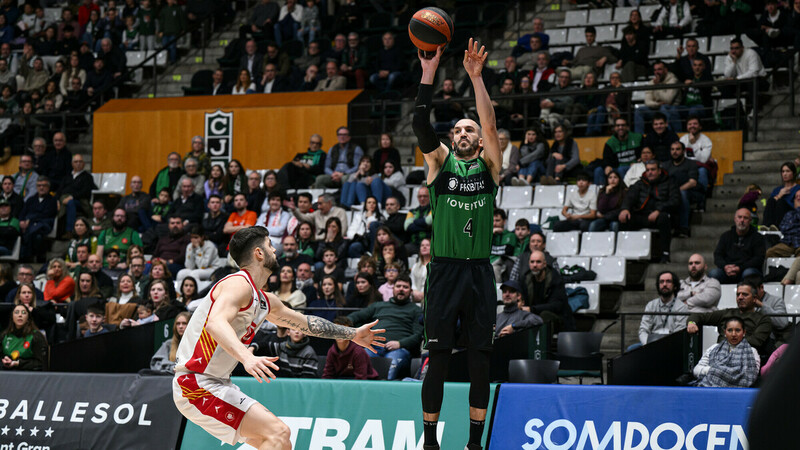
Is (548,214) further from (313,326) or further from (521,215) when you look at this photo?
(313,326)

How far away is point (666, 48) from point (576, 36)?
1747 millimetres

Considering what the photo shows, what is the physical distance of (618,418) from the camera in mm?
7547

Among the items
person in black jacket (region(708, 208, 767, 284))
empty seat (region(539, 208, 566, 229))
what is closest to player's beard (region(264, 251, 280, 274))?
person in black jacket (region(708, 208, 767, 284))

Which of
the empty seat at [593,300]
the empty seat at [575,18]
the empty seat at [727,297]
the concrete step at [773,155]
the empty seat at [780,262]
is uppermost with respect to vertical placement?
the empty seat at [575,18]

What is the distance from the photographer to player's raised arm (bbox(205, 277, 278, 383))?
4980mm

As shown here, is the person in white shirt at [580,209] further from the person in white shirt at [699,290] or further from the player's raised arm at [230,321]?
the player's raised arm at [230,321]

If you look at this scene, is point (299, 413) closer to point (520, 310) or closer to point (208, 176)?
point (520, 310)

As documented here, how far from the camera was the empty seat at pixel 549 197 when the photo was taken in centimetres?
1427

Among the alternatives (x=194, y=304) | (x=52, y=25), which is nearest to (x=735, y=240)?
(x=194, y=304)

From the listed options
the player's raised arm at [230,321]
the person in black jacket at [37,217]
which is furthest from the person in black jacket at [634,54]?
the player's raised arm at [230,321]

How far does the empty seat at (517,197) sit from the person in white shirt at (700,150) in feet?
7.61

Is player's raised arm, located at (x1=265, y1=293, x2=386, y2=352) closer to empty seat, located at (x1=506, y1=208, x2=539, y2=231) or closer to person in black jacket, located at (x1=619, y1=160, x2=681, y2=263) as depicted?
person in black jacket, located at (x1=619, y1=160, x2=681, y2=263)

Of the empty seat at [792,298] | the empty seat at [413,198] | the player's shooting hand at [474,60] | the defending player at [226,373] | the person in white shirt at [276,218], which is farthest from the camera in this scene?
the empty seat at [413,198]

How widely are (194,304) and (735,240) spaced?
6.70 meters
